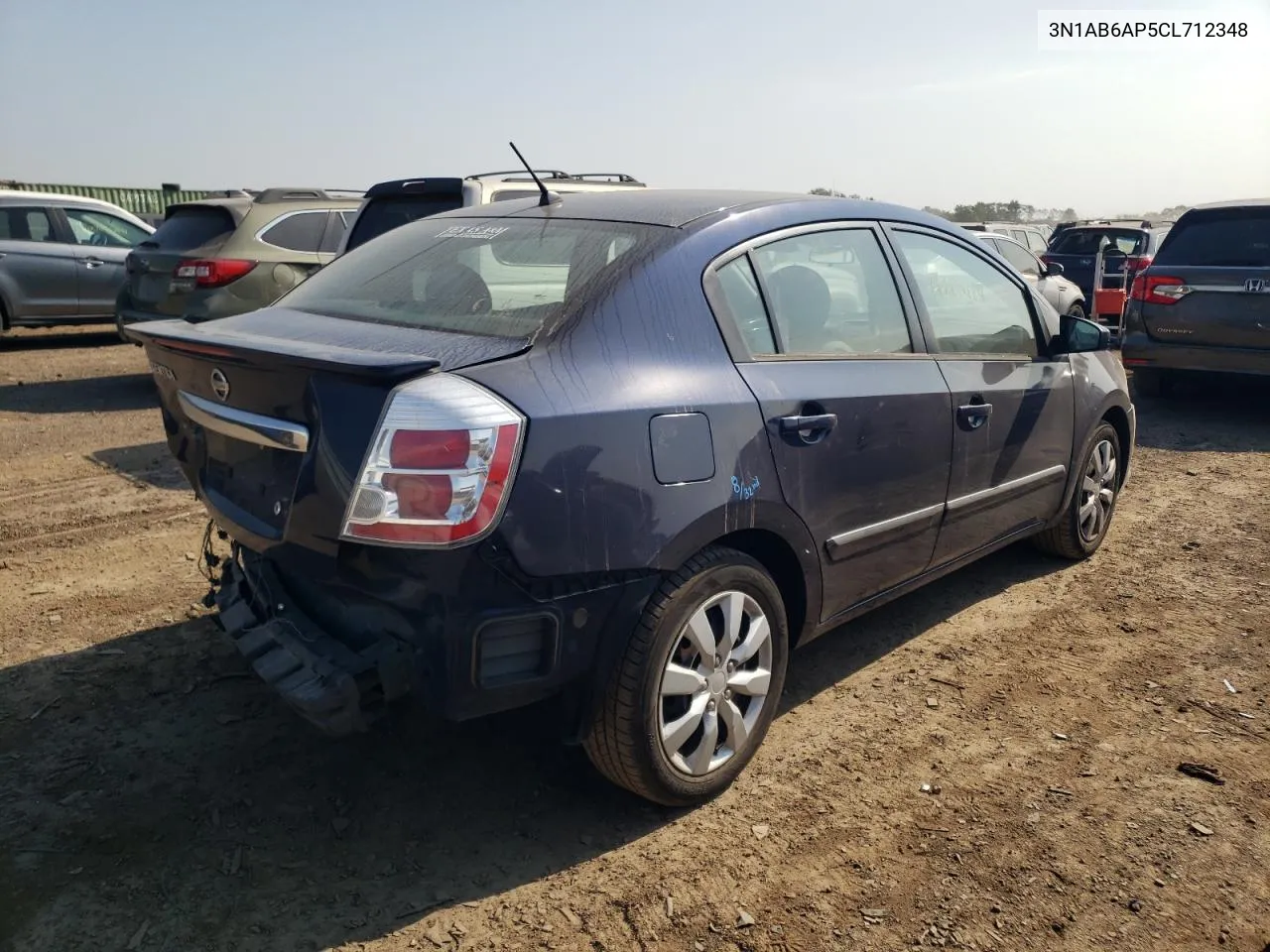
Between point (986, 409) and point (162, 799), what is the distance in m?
3.16

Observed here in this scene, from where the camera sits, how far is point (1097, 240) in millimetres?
14758

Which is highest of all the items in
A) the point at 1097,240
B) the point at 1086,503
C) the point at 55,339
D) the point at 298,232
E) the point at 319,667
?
the point at 298,232

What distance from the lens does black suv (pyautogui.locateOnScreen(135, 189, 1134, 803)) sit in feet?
8.14

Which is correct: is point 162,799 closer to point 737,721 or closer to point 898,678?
point 737,721

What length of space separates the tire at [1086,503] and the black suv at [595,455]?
1.13 m

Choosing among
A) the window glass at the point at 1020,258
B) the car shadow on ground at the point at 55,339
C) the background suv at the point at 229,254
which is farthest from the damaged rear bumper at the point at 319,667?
the car shadow on ground at the point at 55,339

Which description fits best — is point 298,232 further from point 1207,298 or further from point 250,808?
point 1207,298

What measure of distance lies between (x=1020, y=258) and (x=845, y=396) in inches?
371

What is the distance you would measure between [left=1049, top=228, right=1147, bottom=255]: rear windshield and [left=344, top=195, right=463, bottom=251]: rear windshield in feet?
36.1

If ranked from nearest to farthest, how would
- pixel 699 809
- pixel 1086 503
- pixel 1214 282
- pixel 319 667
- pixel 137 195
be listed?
pixel 319 667
pixel 699 809
pixel 1086 503
pixel 1214 282
pixel 137 195

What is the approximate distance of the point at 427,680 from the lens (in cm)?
251

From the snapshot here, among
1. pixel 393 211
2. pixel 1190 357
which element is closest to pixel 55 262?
pixel 393 211

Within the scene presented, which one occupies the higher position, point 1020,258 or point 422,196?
point 422,196

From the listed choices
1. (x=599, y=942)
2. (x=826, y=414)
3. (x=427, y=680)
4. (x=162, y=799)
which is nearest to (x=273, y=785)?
(x=162, y=799)
